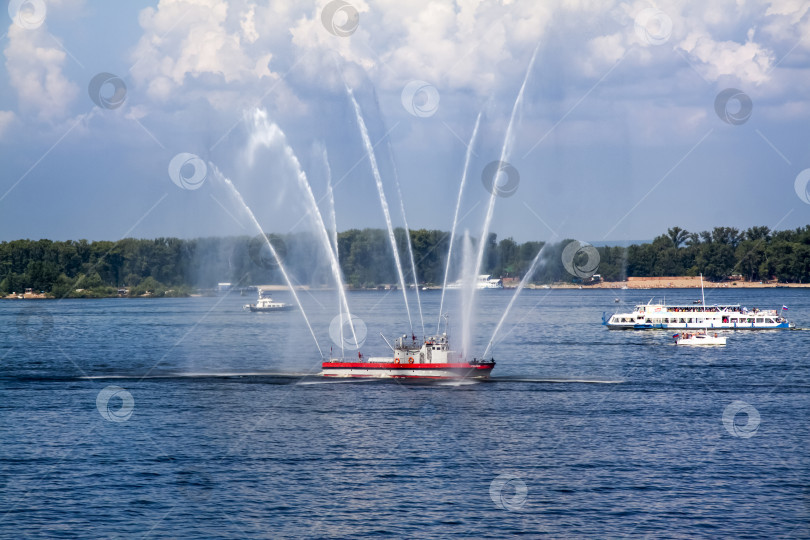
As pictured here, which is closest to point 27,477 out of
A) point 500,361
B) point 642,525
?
point 642,525

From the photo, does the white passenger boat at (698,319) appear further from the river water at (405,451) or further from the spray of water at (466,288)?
the spray of water at (466,288)

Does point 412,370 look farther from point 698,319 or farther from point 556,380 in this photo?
point 698,319

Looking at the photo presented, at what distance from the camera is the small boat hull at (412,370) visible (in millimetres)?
76250

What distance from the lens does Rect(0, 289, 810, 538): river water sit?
131 ft

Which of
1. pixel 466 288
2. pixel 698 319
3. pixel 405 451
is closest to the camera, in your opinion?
pixel 405 451

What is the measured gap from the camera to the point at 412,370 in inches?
3031

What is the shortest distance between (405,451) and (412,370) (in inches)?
987

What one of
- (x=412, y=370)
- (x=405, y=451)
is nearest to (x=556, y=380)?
(x=412, y=370)

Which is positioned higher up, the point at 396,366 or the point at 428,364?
the point at 428,364

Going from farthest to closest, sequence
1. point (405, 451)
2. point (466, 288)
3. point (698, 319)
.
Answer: point (698, 319) → point (466, 288) → point (405, 451)

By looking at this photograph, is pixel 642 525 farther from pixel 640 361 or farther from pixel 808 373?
pixel 640 361

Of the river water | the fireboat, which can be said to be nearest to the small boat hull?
the fireboat

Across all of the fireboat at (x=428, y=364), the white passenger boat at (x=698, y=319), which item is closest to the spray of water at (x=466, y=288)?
the fireboat at (x=428, y=364)

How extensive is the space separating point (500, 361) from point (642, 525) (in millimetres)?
57920
